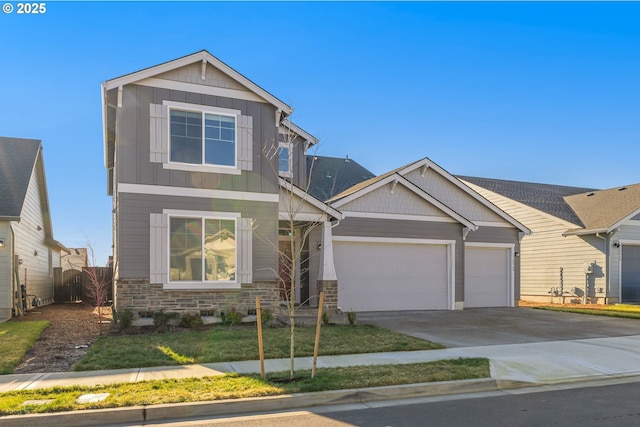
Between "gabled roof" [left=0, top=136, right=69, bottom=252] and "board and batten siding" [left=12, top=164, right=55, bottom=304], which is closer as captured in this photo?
"gabled roof" [left=0, top=136, right=69, bottom=252]

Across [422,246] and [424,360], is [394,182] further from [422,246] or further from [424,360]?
[424,360]

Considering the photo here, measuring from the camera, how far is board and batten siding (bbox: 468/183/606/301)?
827 inches

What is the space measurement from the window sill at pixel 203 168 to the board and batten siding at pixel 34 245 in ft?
21.0

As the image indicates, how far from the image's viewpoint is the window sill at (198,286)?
39.0 ft

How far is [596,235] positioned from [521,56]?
9306mm

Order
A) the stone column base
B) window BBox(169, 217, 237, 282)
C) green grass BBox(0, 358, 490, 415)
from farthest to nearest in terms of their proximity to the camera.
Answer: the stone column base < window BBox(169, 217, 237, 282) < green grass BBox(0, 358, 490, 415)

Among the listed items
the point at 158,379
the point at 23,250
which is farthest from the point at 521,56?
the point at 23,250

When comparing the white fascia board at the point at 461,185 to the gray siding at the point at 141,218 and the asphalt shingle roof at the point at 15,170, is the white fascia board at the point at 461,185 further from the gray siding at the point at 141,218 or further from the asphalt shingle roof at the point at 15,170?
the asphalt shingle roof at the point at 15,170

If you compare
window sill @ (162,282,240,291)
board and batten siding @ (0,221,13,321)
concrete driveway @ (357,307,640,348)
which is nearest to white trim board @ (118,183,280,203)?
window sill @ (162,282,240,291)

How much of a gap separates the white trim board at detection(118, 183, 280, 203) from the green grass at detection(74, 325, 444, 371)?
11.2 feet

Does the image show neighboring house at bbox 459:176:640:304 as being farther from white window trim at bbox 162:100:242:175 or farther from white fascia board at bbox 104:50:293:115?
→ white window trim at bbox 162:100:242:175

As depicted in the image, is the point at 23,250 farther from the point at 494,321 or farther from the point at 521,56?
the point at 521,56

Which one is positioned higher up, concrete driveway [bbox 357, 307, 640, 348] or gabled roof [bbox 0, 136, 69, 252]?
gabled roof [bbox 0, 136, 69, 252]

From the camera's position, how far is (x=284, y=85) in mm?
14586
